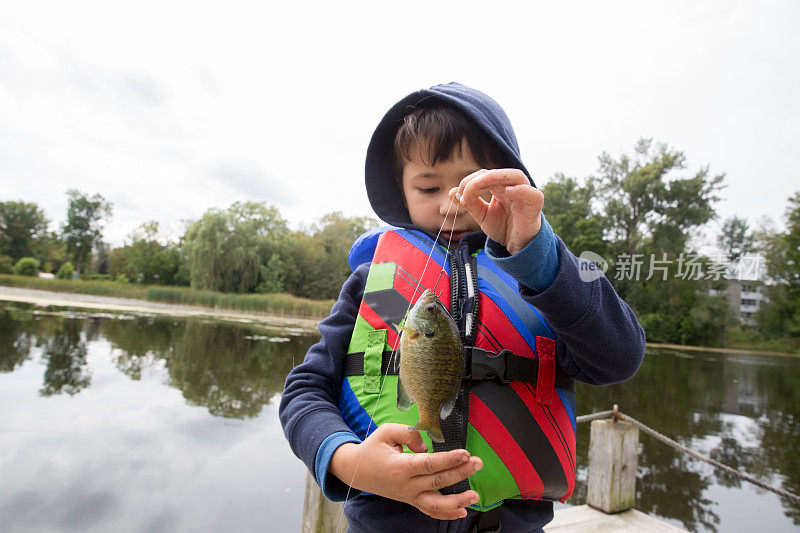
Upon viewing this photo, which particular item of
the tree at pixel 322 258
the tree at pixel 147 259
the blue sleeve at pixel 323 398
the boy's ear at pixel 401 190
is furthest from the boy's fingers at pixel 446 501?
the tree at pixel 147 259

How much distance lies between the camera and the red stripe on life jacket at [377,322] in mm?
1591

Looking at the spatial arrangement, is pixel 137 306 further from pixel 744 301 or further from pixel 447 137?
pixel 447 137

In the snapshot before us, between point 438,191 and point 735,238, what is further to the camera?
point 735,238

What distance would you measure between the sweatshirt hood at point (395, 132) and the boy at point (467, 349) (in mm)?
11

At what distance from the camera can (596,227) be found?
4.76 meters

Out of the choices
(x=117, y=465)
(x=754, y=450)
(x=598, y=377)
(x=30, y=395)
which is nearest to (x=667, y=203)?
(x=598, y=377)

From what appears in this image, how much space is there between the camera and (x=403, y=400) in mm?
1431

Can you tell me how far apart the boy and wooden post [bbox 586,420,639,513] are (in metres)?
3.73

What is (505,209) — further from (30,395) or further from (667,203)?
(30,395)

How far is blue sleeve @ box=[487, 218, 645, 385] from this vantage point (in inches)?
49.8

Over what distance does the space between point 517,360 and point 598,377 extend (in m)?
0.28

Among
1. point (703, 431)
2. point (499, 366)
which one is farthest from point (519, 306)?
point (703, 431)

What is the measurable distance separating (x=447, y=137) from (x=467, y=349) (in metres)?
0.82

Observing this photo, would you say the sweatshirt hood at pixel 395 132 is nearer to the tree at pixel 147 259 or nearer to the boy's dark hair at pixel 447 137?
the boy's dark hair at pixel 447 137
